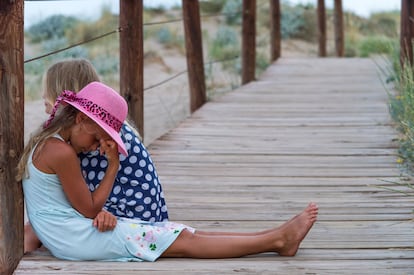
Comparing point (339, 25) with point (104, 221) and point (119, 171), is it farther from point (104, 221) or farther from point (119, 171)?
point (104, 221)

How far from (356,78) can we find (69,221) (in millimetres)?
6054

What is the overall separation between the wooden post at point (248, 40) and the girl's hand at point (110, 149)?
575cm

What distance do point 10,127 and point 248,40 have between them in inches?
233

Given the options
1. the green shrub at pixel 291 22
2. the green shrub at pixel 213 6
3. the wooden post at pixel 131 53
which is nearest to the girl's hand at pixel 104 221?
the wooden post at pixel 131 53

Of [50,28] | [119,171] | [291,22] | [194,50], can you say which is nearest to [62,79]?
[119,171]

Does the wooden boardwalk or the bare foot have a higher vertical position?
the bare foot

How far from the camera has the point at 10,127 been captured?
2.99 metres

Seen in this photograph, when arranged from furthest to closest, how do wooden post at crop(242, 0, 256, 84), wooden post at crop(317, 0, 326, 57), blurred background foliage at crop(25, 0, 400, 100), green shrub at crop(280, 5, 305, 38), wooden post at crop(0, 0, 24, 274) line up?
green shrub at crop(280, 5, 305, 38), wooden post at crop(317, 0, 326, 57), blurred background foliage at crop(25, 0, 400, 100), wooden post at crop(242, 0, 256, 84), wooden post at crop(0, 0, 24, 274)


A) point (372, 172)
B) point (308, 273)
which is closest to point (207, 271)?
point (308, 273)

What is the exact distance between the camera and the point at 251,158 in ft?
16.4

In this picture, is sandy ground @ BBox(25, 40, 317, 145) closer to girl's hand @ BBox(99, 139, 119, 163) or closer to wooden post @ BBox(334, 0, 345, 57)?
wooden post @ BBox(334, 0, 345, 57)

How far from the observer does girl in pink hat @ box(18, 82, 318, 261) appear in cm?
302

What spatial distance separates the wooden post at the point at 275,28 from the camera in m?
10.4

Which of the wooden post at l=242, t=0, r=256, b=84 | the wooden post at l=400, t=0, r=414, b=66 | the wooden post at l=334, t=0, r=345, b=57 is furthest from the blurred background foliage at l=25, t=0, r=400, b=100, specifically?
the wooden post at l=400, t=0, r=414, b=66
